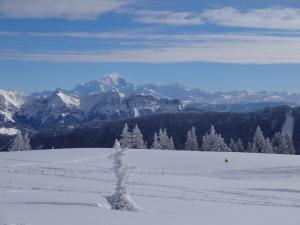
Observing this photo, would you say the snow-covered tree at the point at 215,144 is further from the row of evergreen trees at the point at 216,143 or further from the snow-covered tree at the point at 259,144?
the snow-covered tree at the point at 259,144

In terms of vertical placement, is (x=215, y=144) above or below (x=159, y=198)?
above

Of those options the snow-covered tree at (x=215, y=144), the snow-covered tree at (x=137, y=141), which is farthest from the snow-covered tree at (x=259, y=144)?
the snow-covered tree at (x=137, y=141)

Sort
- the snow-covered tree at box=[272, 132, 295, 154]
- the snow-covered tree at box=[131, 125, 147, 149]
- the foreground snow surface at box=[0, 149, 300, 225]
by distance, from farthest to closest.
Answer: the snow-covered tree at box=[131, 125, 147, 149] → the snow-covered tree at box=[272, 132, 295, 154] → the foreground snow surface at box=[0, 149, 300, 225]

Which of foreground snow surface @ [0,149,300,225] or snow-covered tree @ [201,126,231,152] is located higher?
snow-covered tree @ [201,126,231,152]

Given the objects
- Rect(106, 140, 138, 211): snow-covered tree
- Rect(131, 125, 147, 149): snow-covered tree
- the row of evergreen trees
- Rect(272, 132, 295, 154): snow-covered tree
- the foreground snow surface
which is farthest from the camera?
Rect(131, 125, 147, 149): snow-covered tree

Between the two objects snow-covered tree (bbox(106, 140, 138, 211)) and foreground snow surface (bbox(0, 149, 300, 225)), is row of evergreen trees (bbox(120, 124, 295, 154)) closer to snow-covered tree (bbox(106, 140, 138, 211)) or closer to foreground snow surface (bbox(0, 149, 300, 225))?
foreground snow surface (bbox(0, 149, 300, 225))

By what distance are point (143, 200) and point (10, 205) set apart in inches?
241

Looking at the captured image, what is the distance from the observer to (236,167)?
1779 inches

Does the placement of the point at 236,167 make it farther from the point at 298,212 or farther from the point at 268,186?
the point at 298,212

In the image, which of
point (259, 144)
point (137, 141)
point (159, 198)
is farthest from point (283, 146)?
point (159, 198)

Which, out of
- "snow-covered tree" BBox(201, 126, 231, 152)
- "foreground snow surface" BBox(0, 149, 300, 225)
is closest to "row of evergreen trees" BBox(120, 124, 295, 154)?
"snow-covered tree" BBox(201, 126, 231, 152)

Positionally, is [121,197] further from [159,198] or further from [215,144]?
[215,144]

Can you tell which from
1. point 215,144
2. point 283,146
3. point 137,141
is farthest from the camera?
point 137,141

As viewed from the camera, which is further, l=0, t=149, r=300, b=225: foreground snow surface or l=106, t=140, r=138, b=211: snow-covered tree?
l=106, t=140, r=138, b=211: snow-covered tree
